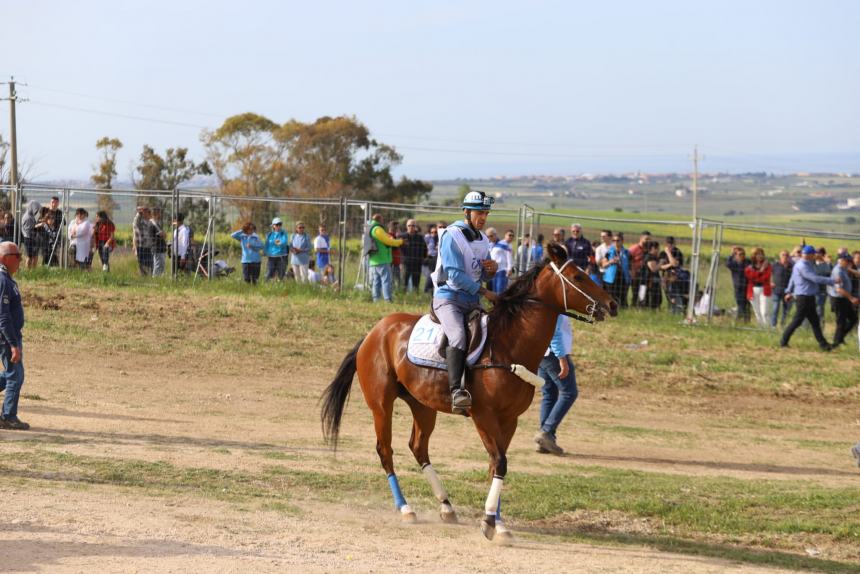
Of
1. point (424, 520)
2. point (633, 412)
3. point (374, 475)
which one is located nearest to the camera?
point (424, 520)

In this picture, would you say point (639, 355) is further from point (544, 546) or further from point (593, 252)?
point (544, 546)

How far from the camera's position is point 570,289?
9.48 m

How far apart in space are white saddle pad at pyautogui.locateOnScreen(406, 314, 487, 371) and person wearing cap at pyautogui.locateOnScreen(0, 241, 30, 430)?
482cm

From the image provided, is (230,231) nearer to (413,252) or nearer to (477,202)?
(413,252)

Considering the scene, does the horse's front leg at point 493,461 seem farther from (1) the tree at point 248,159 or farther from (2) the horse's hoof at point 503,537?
(1) the tree at point 248,159

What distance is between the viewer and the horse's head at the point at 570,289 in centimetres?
944

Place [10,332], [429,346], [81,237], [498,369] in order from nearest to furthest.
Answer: [498,369]
[429,346]
[10,332]
[81,237]

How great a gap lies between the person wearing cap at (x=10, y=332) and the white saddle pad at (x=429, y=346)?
190 inches

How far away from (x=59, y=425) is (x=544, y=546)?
6719 mm

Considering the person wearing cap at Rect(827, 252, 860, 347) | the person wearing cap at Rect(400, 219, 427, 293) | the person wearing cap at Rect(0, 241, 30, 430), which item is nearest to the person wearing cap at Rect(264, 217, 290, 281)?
the person wearing cap at Rect(400, 219, 427, 293)

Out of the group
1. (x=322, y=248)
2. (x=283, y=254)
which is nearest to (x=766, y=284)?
(x=322, y=248)

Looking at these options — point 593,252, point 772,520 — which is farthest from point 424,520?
point 593,252

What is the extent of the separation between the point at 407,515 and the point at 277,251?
16.2 m

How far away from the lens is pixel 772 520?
10.3m
